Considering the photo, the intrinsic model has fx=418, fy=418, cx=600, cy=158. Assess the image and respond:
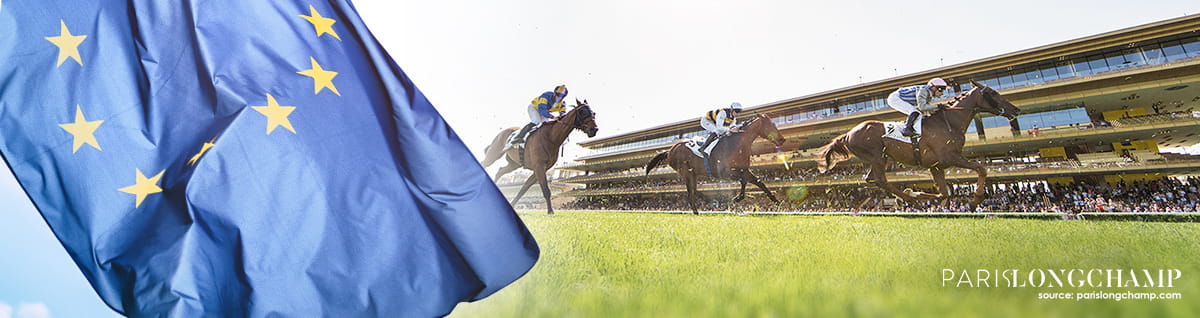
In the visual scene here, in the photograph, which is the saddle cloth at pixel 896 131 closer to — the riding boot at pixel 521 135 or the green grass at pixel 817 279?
the green grass at pixel 817 279

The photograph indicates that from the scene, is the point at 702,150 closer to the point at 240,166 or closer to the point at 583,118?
the point at 583,118

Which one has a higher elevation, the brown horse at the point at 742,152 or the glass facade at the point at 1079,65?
the brown horse at the point at 742,152

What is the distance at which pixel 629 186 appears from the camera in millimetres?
48625

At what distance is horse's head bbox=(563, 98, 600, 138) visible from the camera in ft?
29.6

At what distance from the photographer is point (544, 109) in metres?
9.97

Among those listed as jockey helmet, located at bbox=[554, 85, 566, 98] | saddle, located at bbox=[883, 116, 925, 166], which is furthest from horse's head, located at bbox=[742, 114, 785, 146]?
jockey helmet, located at bbox=[554, 85, 566, 98]

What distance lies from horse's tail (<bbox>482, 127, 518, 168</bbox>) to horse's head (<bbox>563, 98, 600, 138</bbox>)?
2469 millimetres

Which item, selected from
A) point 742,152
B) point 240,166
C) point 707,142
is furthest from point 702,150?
point 240,166

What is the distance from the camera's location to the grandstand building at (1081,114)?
23.1 meters

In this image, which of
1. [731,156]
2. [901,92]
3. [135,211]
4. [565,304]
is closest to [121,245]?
[135,211]

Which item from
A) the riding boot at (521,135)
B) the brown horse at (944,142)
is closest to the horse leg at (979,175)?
the brown horse at (944,142)

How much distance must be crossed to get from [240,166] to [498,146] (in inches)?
373

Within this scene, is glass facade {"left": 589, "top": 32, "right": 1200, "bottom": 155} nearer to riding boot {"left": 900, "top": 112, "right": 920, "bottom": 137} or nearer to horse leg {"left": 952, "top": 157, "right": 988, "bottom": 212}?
riding boot {"left": 900, "top": 112, "right": 920, "bottom": 137}

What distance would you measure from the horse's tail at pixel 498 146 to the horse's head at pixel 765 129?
6098 mm
